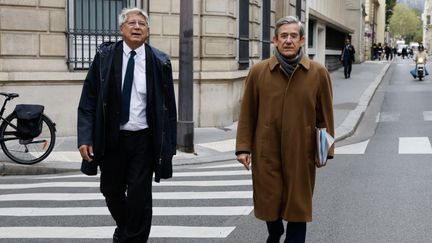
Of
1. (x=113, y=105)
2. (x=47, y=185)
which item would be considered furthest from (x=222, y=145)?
(x=113, y=105)

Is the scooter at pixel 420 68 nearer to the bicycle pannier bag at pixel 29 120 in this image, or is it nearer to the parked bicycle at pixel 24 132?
the parked bicycle at pixel 24 132

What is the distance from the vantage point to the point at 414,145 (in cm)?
1288

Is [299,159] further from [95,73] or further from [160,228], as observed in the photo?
[160,228]

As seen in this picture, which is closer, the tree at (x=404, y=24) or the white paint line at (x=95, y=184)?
the white paint line at (x=95, y=184)

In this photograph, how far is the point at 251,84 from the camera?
470 centimetres

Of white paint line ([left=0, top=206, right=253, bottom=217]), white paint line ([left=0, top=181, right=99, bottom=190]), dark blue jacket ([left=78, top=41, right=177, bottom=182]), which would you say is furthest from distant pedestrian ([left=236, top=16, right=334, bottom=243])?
white paint line ([left=0, top=181, right=99, bottom=190])

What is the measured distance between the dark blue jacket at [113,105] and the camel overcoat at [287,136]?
782 mm

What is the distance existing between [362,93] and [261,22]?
20.6 ft

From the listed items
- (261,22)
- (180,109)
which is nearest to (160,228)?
(180,109)

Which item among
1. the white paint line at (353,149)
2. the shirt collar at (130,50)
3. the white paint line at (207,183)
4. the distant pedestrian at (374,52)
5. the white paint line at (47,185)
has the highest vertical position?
the distant pedestrian at (374,52)

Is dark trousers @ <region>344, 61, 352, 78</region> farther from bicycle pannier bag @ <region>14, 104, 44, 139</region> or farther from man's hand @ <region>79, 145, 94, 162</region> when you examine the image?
man's hand @ <region>79, 145, 94, 162</region>

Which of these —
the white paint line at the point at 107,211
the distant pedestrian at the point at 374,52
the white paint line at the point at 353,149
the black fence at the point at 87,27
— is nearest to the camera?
the white paint line at the point at 107,211

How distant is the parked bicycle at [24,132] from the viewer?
1018 centimetres

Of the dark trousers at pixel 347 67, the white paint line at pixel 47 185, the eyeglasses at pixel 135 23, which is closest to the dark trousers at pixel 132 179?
the eyeglasses at pixel 135 23
